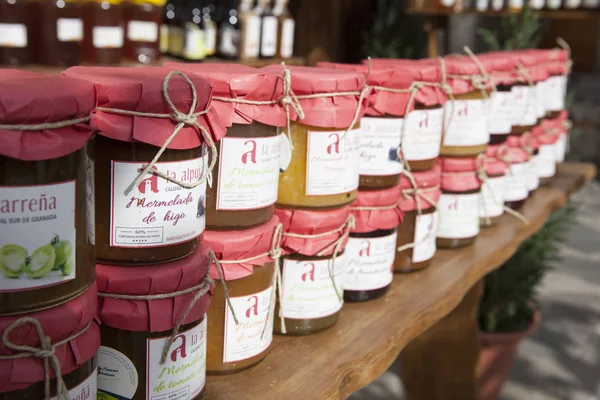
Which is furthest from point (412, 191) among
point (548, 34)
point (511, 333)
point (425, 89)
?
point (548, 34)

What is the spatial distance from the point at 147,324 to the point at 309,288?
1.08 ft

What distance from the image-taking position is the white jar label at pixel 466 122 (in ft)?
A: 4.45

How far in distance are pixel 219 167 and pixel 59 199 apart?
0.27 meters

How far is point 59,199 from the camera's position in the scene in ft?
1.78

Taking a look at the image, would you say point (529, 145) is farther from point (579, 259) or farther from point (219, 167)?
point (579, 259)

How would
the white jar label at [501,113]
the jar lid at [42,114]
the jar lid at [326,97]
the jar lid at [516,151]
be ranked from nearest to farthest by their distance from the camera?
the jar lid at [42,114]
the jar lid at [326,97]
the white jar label at [501,113]
the jar lid at [516,151]

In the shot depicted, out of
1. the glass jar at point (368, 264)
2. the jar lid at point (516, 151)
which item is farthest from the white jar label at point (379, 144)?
the jar lid at point (516, 151)

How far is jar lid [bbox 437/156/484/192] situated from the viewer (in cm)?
140

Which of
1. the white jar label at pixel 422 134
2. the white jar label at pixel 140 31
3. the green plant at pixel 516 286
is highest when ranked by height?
the white jar label at pixel 140 31

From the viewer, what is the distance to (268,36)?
2674mm

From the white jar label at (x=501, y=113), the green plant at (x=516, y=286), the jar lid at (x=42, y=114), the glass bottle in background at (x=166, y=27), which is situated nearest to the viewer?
the jar lid at (x=42, y=114)

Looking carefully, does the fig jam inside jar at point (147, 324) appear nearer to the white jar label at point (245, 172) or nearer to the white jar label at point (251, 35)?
the white jar label at point (245, 172)

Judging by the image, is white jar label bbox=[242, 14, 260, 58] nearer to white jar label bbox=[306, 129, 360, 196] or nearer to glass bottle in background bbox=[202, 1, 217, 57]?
glass bottle in background bbox=[202, 1, 217, 57]

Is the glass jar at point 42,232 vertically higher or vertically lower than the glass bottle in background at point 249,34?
lower
